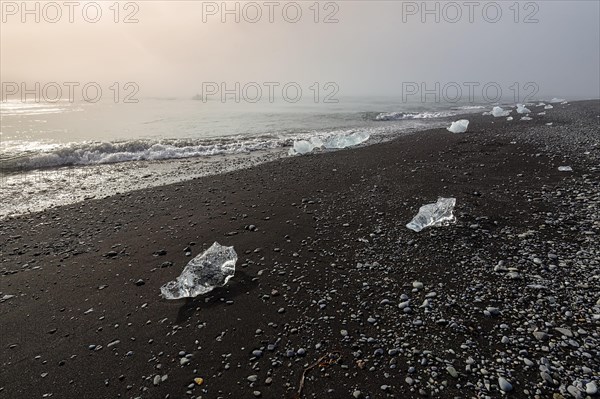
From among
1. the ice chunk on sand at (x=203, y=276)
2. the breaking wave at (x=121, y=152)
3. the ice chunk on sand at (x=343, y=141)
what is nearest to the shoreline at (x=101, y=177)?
the breaking wave at (x=121, y=152)

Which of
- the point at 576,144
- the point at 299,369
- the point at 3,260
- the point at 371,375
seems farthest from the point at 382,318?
the point at 576,144

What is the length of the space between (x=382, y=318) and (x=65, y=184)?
15094 mm

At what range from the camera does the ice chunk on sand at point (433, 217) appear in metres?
7.22

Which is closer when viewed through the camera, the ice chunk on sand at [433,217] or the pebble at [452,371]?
the pebble at [452,371]

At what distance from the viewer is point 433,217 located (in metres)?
7.30

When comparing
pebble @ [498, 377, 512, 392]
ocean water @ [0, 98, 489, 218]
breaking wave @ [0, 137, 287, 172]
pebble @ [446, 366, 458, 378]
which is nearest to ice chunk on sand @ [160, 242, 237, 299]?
pebble @ [446, 366, 458, 378]

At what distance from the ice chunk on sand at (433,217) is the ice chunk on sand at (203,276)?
3.95 m

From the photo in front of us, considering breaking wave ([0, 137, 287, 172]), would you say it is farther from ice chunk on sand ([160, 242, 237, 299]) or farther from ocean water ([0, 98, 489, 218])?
ice chunk on sand ([160, 242, 237, 299])

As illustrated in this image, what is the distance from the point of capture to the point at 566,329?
415cm

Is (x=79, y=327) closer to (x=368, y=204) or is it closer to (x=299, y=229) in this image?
(x=299, y=229)

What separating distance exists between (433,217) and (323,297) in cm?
342

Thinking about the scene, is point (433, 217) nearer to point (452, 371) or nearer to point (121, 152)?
point (452, 371)

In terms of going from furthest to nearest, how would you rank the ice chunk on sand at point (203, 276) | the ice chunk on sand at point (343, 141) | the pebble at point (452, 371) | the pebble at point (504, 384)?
the ice chunk on sand at point (343, 141)
the ice chunk on sand at point (203, 276)
the pebble at point (452, 371)
the pebble at point (504, 384)

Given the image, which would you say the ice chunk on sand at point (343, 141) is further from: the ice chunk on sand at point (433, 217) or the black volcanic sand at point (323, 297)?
the ice chunk on sand at point (433, 217)
